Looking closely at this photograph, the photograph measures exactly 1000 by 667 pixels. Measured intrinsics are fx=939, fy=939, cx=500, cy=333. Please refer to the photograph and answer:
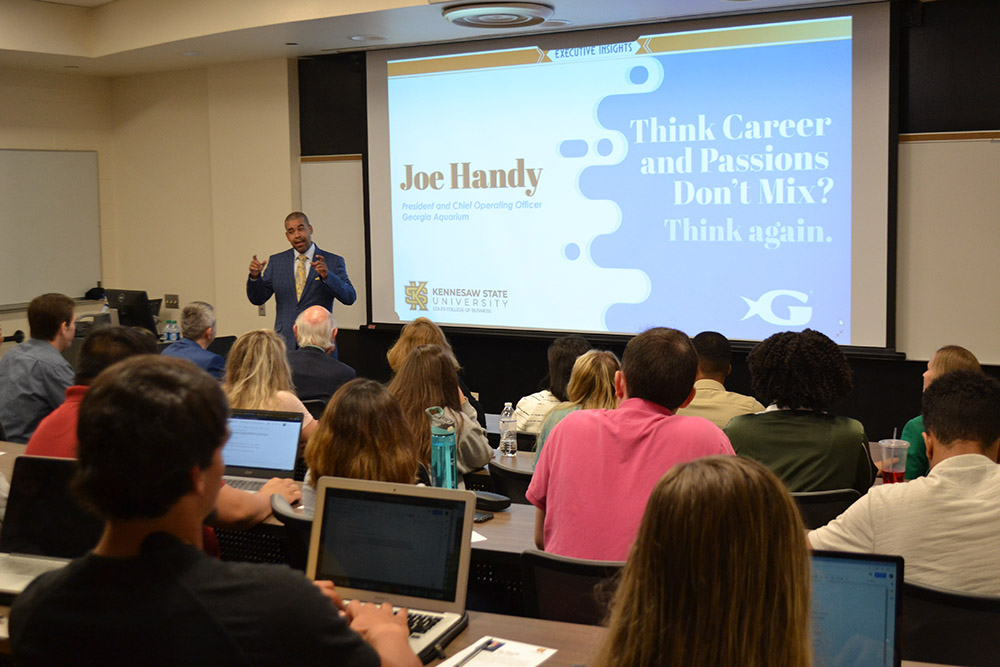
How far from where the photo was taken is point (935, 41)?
533 centimetres

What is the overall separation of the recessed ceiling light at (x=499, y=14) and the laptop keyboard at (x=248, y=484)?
3.31m

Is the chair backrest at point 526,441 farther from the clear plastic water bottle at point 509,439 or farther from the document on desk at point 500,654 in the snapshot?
the document on desk at point 500,654

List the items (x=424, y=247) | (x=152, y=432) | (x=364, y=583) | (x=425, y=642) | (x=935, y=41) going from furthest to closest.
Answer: (x=424, y=247) < (x=935, y=41) < (x=364, y=583) < (x=425, y=642) < (x=152, y=432)

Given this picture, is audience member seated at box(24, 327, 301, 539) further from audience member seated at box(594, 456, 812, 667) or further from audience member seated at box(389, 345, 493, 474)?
audience member seated at box(594, 456, 812, 667)

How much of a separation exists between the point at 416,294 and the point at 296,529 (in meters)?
4.98

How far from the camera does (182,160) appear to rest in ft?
28.3

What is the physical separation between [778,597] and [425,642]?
86 cm

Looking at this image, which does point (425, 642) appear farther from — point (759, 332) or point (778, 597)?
point (759, 332)

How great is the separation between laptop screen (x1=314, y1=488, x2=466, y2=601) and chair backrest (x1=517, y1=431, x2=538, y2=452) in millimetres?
2190

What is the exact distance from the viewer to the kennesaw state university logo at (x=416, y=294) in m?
7.36

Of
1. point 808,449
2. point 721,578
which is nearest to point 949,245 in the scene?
point 808,449

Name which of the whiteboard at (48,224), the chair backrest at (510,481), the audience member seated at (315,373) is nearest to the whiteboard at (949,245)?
the chair backrest at (510,481)

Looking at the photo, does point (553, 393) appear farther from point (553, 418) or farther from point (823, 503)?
point (823, 503)

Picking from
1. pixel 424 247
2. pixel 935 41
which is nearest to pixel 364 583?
pixel 935 41
